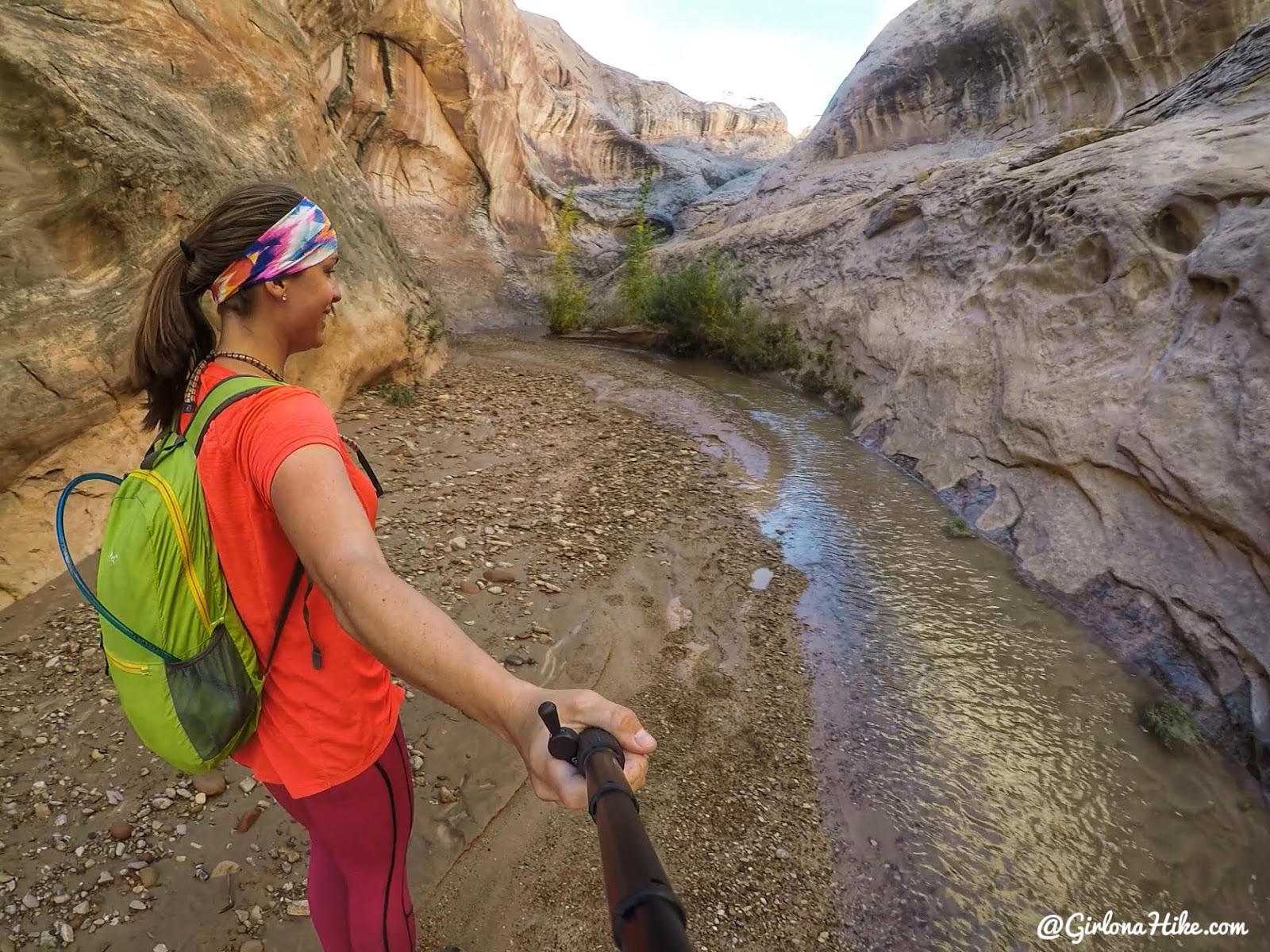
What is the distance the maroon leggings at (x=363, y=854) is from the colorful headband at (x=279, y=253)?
3.38 ft

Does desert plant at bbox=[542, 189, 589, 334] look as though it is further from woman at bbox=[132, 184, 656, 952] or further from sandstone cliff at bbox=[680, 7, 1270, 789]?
woman at bbox=[132, 184, 656, 952]

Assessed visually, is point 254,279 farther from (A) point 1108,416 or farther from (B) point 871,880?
(A) point 1108,416

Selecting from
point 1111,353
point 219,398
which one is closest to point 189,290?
point 219,398

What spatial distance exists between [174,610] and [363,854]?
2.34 ft

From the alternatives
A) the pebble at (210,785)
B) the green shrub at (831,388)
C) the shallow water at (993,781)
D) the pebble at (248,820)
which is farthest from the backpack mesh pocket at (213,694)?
the green shrub at (831,388)

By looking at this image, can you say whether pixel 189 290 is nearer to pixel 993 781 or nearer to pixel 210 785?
pixel 210 785

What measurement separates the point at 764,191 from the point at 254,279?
19293mm

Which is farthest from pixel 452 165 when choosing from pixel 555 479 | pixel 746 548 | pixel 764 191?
pixel 746 548

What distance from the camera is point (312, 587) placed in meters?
1.22

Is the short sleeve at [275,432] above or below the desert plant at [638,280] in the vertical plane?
above

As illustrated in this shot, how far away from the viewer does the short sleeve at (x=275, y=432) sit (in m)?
1.03

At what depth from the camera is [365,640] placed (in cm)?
95

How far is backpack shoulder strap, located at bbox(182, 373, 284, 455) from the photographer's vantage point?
3.65ft

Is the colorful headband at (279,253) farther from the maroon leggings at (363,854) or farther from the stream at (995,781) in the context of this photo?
the stream at (995,781)
